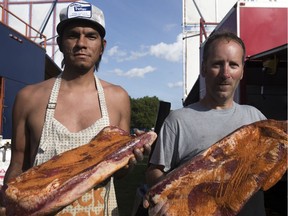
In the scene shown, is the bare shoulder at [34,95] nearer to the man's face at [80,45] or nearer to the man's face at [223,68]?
the man's face at [80,45]

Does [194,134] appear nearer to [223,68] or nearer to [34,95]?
[223,68]

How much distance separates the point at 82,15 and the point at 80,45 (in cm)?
18

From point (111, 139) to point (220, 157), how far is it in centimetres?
59

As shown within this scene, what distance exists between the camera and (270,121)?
6.64ft

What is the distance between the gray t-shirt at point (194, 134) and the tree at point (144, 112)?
7186cm

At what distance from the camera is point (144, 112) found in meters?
77.4

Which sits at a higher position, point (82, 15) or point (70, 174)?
point (82, 15)

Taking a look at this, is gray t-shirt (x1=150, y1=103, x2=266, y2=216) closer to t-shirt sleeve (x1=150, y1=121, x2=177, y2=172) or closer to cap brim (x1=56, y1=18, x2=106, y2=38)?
t-shirt sleeve (x1=150, y1=121, x2=177, y2=172)

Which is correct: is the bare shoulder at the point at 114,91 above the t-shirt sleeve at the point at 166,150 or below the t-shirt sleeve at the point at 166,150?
above

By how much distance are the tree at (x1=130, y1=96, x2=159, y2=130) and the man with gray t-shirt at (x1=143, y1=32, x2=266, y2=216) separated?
7186cm

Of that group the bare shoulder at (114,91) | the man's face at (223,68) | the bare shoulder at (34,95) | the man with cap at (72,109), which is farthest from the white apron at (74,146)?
the man's face at (223,68)

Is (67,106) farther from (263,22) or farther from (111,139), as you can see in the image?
(263,22)

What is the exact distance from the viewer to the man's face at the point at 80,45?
214 centimetres

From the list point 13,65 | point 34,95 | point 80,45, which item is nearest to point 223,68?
point 80,45
